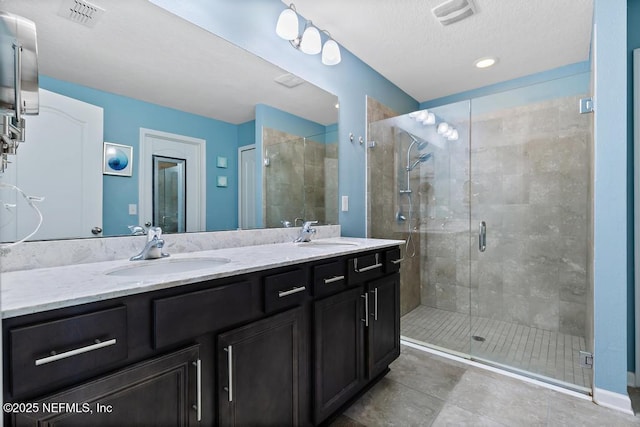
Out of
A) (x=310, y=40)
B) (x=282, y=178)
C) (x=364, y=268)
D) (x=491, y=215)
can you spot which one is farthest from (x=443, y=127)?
(x=364, y=268)

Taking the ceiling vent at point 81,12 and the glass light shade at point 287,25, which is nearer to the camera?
the ceiling vent at point 81,12

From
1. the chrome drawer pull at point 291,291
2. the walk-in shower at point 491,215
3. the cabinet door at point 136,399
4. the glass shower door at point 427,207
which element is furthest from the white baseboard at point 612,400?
the cabinet door at point 136,399

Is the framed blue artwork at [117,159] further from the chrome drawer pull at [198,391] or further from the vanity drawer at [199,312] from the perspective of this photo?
the chrome drawer pull at [198,391]

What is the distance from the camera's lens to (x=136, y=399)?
78cm

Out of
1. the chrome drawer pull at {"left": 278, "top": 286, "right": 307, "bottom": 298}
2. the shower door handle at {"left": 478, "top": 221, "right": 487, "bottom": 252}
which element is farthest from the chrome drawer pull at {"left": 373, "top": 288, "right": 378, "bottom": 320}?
the shower door handle at {"left": 478, "top": 221, "right": 487, "bottom": 252}

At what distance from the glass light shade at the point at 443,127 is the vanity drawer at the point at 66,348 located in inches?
109

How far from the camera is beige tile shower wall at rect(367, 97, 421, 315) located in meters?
2.64

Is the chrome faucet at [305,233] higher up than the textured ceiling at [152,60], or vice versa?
the textured ceiling at [152,60]

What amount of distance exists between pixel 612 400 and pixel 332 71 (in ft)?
8.66

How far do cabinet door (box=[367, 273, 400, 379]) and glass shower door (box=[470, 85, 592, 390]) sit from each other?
32.7 inches

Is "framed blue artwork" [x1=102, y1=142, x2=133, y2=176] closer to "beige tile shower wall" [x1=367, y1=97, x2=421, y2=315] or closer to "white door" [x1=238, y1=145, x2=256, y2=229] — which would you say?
"white door" [x1=238, y1=145, x2=256, y2=229]

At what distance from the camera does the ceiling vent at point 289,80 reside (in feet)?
6.11

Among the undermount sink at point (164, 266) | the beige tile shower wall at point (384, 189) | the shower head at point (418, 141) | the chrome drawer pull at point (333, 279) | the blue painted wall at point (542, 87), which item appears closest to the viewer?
the undermount sink at point (164, 266)

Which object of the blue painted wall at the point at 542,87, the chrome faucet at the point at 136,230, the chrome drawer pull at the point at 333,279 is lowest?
the chrome drawer pull at the point at 333,279
